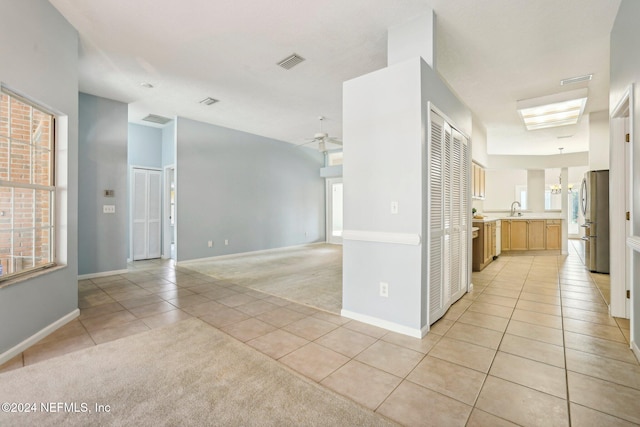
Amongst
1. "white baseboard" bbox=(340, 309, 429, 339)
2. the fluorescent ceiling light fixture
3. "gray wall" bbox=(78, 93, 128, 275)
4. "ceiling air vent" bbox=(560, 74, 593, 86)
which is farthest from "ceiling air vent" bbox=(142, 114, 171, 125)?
"ceiling air vent" bbox=(560, 74, 593, 86)

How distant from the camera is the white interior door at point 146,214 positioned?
20.8 ft

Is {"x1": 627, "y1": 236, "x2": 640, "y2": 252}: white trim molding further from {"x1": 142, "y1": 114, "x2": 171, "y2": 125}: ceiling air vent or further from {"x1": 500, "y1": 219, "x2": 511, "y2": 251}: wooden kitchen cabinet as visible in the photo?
{"x1": 142, "y1": 114, "x2": 171, "y2": 125}: ceiling air vent

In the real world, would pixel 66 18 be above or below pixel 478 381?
above

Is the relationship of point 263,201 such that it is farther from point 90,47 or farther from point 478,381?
point 478,381

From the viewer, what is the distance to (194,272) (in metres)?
5.19

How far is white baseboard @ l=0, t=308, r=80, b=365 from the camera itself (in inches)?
85.4

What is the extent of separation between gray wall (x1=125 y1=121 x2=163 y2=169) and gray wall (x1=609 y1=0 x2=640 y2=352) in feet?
24.6

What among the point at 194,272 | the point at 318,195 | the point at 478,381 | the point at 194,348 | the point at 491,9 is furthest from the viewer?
the point at 318,195

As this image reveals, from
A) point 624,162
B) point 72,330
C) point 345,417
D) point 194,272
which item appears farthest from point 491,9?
point 194,272

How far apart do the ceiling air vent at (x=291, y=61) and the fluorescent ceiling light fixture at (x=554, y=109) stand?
12.2 ft

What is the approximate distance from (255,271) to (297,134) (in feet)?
12.2

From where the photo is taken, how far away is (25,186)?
2.51 metres

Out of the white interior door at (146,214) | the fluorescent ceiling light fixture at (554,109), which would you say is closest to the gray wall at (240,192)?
the white interior door at (146,214)

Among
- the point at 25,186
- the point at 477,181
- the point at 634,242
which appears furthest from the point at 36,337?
the point at 477,181
